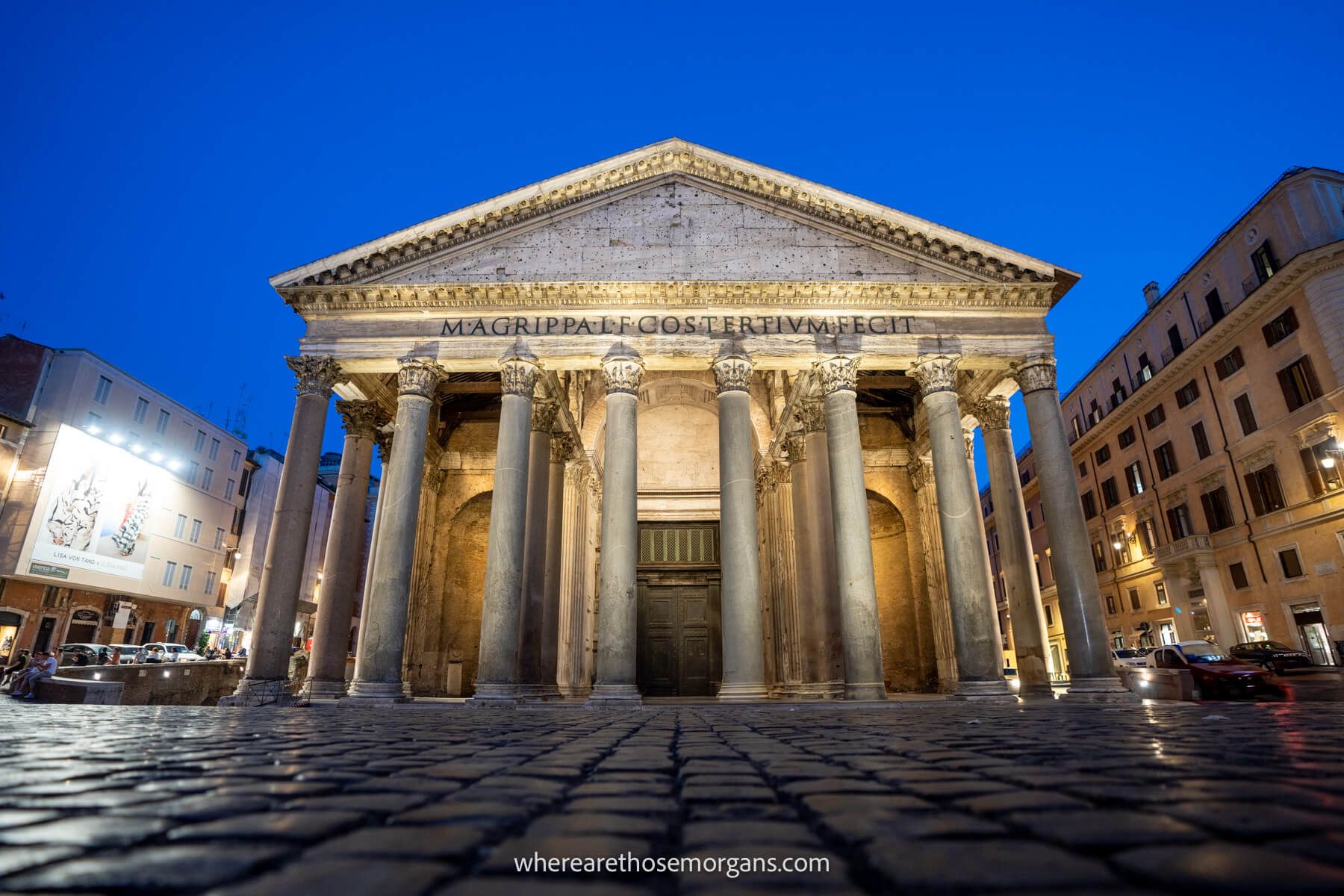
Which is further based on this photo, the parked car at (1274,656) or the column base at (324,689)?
the parked car at (1274,656)

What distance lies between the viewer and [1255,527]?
25.5m

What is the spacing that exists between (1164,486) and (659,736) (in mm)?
33791

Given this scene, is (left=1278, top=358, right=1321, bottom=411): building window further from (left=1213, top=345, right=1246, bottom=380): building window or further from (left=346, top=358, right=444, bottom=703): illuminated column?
(left=346, top=358, right=444, bottom=703): illuminated column

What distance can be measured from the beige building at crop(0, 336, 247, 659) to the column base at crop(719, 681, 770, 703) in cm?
2919

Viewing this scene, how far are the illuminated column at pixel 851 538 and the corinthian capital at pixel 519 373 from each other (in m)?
6.00

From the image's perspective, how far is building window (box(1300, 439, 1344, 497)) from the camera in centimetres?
2205

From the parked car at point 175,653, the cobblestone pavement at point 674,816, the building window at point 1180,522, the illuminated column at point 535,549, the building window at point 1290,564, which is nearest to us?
the cobblestone pavement at point 674,816

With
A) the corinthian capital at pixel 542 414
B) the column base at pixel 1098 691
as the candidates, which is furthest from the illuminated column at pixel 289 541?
the column base at pixel 1098 691

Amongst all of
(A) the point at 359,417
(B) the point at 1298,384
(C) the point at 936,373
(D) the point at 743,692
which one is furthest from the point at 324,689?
(B) the point at 1298,384

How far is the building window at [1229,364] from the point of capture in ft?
85.7

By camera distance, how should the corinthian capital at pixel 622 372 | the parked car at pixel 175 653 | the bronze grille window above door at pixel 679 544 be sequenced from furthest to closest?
the parked car at pixel 175 653 → the bronze grille window above door at pixel 679 544 → the corinthian capital at pixel 622 372

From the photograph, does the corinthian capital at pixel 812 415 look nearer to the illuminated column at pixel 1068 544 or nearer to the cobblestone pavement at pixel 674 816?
the illuminated column at pixel 1068 544

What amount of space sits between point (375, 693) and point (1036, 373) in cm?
1440

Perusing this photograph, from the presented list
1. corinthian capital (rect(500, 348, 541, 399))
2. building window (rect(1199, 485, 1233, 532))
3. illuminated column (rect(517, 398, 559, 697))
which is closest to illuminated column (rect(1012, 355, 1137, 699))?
corinthian capital (rect(500, 348, 541, 399))
